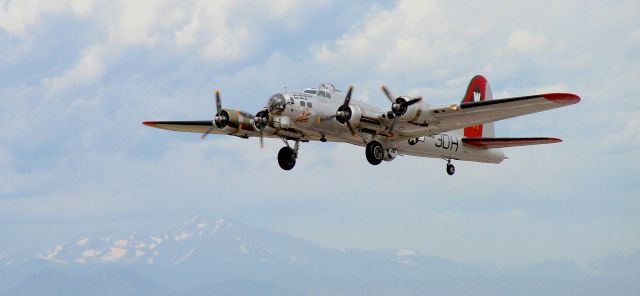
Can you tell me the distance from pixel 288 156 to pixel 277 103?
16.3 ft

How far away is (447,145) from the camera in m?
42.1

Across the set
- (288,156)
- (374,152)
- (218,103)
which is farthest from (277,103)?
(374,152)

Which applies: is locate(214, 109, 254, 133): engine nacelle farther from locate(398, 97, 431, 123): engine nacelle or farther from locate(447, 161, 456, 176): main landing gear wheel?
locate(447, 161, 456, 176): main landing gear wheel

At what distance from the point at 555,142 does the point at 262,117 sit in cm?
1583

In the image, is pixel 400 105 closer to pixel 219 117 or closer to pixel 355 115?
pixel 355 115

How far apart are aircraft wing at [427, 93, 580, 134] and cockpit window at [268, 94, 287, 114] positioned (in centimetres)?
671

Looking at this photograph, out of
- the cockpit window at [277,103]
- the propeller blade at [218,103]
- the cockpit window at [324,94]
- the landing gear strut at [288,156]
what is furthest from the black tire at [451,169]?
the propeller blade at [218,103]

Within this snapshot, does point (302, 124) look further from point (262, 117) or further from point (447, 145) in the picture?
point (447, 145)

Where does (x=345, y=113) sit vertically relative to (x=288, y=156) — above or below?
above

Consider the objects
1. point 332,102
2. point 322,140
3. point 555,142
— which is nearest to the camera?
point 332,102

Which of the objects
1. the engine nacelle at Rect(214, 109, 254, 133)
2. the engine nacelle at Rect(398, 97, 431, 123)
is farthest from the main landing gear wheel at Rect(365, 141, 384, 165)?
the engine nacelle at Rect(214, 109, 254, 133)

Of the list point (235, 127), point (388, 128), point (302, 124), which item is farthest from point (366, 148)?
point (235, 127)

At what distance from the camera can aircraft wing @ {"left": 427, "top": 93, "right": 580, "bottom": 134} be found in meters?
31.4

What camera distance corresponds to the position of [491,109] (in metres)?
33.8
